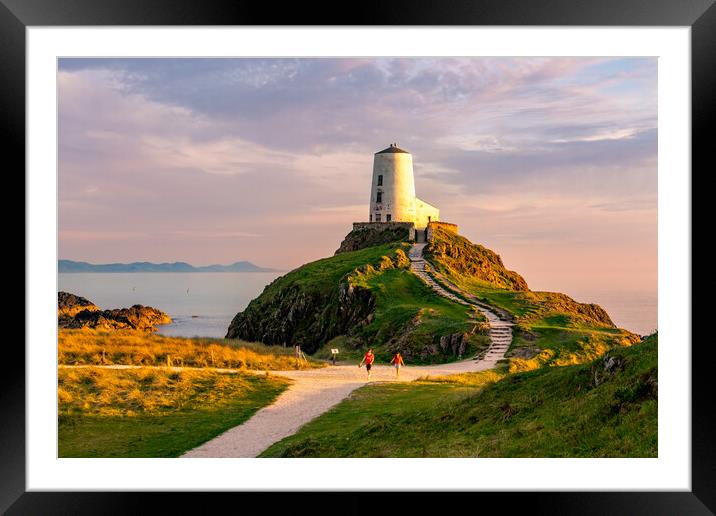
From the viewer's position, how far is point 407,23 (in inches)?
381

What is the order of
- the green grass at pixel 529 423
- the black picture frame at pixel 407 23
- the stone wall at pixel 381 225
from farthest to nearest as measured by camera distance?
the stone wall at pixel 381 225 → the green grass at pixel 529 423 → the black picture frame at pixel 407 23

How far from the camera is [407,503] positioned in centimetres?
993

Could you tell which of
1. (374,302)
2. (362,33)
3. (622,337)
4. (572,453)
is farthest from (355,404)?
(374,302)

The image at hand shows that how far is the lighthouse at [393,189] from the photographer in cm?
7806

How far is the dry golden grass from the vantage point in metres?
30.2

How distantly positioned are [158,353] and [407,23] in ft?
83.7

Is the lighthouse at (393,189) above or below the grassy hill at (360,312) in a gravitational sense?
above

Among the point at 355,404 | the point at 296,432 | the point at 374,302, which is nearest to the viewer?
the point at 296,432

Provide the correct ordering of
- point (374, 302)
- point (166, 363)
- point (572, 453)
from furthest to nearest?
1. point (374, 302)
2. point (166, 363)
3. point (572, 453)

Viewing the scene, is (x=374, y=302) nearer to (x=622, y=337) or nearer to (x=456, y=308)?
(x=456, y=308)

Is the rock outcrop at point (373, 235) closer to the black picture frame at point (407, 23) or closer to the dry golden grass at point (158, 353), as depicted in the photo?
the dry golden grass at point (158, 353)

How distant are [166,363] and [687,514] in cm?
2452

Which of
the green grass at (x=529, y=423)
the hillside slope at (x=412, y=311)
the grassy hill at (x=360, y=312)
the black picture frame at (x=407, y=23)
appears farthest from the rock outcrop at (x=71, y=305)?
the black picture frame at (x=407, y=23)

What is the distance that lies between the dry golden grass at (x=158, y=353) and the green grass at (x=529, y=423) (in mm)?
12952
